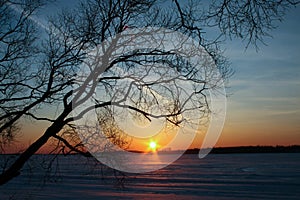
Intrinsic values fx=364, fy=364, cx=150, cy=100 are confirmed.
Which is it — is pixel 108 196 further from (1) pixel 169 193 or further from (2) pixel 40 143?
(2) pixel 40 143

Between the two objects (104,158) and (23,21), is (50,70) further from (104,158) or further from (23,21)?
(104,158)

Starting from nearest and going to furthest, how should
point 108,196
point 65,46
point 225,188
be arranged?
1. point 65,46
2. point 108,196
3. point 225,188

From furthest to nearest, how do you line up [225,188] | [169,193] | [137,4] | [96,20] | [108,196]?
[225,188] < [169,193] < [108,196] < [96,20] < [137,4]

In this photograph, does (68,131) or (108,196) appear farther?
(108,196)

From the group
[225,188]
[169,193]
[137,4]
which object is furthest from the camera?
[225,188]

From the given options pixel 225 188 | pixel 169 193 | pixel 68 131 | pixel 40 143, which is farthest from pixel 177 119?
pixel 225 188

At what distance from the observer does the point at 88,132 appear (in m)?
4.60

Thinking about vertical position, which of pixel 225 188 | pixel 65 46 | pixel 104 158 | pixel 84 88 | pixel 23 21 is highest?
pixel 23 21

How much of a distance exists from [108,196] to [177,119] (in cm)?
1757

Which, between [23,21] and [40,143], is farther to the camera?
[23,21]

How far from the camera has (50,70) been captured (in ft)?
15.6

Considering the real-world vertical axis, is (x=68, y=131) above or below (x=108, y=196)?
above

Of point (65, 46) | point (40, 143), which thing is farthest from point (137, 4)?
point (40, 143)

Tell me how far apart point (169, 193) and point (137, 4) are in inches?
793
